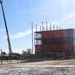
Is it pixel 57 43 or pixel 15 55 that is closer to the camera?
pixel 15 55

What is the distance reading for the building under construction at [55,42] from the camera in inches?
3535

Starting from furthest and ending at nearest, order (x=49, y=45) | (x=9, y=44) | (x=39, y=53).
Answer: (x=49, y=45) → (x=39, y=53) → (x=9, y=44)

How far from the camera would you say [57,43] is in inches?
3701

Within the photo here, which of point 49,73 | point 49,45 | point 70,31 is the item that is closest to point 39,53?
point 49,45

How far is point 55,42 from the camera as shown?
94.7 metres

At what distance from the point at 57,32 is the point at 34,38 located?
895 cm

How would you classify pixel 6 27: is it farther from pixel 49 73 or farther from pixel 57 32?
pixel 49 73

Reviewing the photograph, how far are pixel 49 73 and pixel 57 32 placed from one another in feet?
262

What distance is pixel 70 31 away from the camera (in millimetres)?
91312

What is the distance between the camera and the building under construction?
89787 millimetres

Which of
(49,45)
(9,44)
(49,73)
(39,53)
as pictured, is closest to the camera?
(49,73)

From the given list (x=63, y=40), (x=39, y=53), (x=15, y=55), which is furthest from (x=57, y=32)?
(x=15, y=55)

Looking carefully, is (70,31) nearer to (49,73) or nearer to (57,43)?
(57,43)

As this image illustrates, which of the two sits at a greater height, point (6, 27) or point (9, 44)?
point (6, 27)
